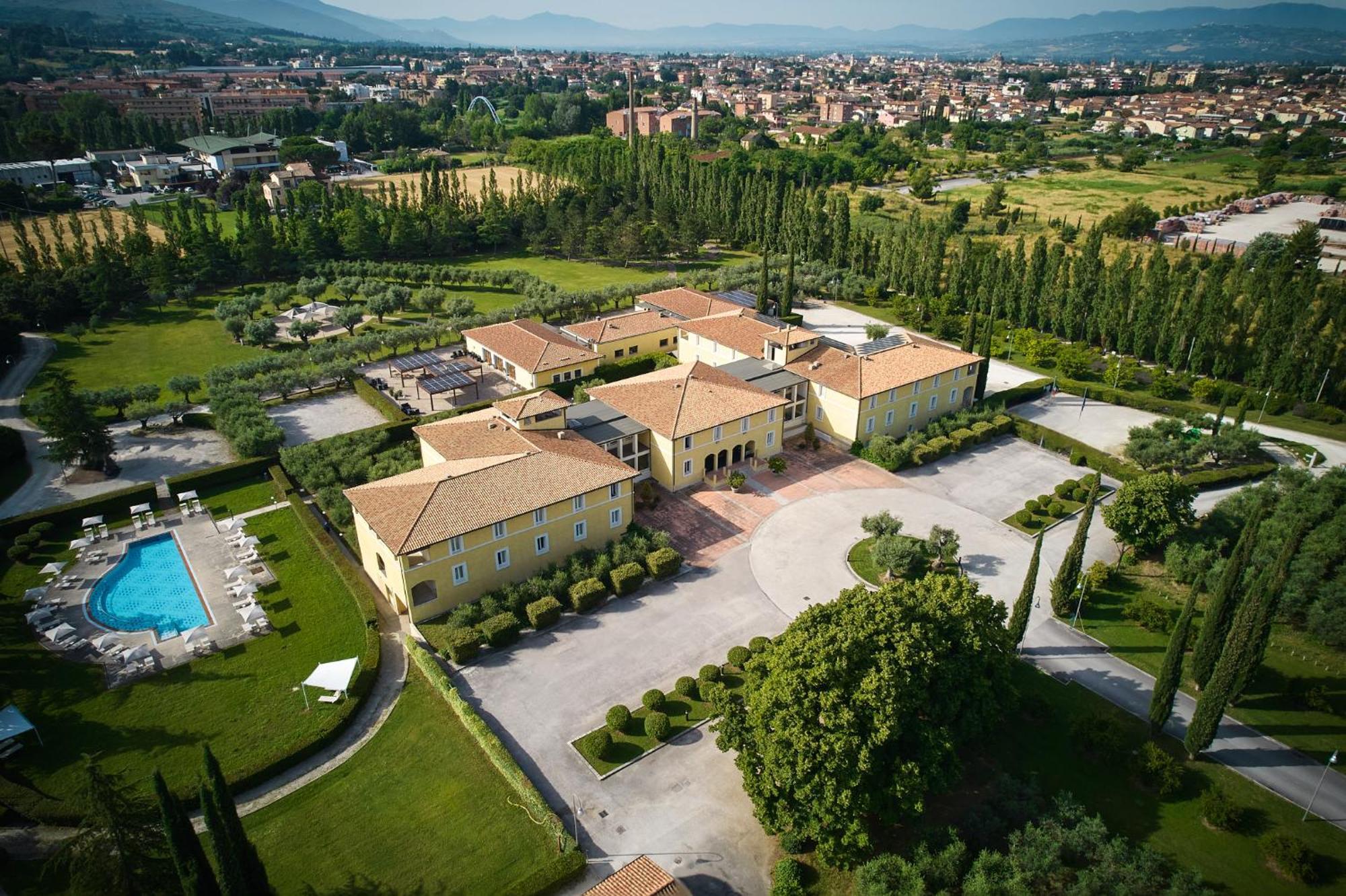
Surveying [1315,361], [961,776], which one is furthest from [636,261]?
[961,776]

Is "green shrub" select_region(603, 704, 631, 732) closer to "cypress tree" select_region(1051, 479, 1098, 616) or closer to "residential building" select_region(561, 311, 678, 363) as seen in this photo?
"cypress tree" select_region(1051, 479, 1098, 616)

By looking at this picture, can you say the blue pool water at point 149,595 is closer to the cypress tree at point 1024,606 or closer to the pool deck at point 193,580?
the pool deck at point 193,580

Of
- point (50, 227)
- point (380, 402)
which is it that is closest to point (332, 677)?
point (380, 402)

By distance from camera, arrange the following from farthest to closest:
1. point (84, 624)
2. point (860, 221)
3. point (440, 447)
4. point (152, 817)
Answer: point (860, 221) < point (440, 447) < point (84, 624) < point (152, 817)

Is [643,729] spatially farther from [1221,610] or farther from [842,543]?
[1221,610]

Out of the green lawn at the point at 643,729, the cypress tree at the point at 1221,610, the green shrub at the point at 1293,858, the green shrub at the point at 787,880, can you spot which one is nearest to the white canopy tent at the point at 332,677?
the green lawn at the point at 643,729

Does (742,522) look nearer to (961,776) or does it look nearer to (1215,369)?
(961,776)

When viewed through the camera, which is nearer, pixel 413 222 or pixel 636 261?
pixel 413 222

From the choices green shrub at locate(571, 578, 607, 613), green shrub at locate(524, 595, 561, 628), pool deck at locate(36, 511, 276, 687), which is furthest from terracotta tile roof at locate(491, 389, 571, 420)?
pool deck at locate(36, 511, 276, 687)
